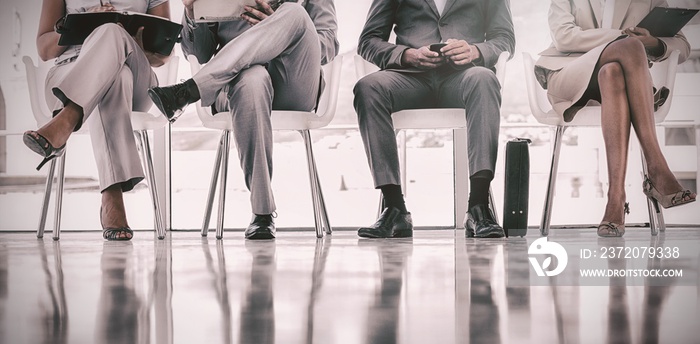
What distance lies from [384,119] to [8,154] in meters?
2.73

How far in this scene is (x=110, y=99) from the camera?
239cm

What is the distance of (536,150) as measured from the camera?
13.3 ft

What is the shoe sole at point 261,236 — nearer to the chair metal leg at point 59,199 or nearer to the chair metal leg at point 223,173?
the chair metal leg at point 223,173

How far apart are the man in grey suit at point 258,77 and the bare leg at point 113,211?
312mm

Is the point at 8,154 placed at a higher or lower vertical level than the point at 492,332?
higher

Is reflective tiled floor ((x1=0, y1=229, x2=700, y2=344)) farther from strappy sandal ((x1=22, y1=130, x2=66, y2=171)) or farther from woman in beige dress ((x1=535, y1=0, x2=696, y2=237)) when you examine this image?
woman in beige dress ((x1=535, y1=0, x2=696, y2=237))

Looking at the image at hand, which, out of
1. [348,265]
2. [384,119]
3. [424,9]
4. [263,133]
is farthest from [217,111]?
[348,265]

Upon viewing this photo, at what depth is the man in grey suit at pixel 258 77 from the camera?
2275 millimetres

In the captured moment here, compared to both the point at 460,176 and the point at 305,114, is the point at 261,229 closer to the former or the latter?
the point at 305,114

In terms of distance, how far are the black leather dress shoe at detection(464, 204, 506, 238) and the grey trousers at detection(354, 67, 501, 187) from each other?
5.1 inches

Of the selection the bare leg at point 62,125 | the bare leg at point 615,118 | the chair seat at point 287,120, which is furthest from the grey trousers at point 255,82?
the bare leg at point 615,118

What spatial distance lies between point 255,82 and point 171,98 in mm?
304

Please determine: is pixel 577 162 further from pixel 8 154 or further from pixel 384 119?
pixel 8 154

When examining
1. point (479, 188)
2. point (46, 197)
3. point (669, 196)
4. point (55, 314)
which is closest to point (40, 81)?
point (46, 197)
